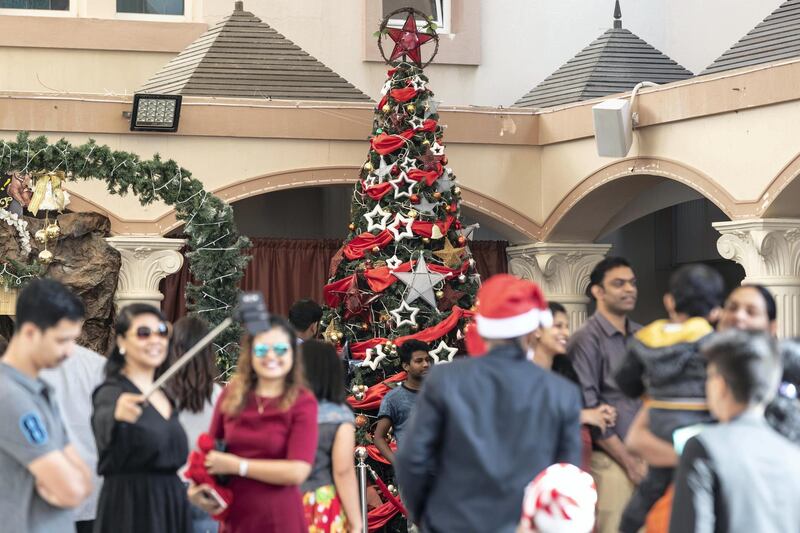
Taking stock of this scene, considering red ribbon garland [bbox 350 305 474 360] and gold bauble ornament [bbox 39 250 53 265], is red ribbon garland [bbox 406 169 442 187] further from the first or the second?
gold bauble ornament [bbox 39 250 53 265]

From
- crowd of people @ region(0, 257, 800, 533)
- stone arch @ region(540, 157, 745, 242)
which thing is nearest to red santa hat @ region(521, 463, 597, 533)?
crowd of people @ region(0, 257, 800, 533)

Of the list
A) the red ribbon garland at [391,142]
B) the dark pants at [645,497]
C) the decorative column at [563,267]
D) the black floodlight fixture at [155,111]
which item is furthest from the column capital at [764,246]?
the dark pants at [645,497]

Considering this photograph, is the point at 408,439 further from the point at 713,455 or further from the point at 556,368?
the point at 556,368

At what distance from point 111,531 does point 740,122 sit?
7.35 meters

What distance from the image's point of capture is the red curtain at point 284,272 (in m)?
14.2

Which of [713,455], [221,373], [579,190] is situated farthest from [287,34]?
[713,455]

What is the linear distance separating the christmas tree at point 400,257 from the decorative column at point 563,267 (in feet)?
9.11

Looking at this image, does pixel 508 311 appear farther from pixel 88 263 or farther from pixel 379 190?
pixel 88 263

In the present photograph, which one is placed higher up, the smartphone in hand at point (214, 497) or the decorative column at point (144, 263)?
the decorative column at point (144, 263)

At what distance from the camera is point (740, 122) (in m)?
11.5

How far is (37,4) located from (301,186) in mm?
3489

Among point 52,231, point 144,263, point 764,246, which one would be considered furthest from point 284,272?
point 764,246

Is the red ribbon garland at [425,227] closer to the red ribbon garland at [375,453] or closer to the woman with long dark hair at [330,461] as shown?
the red ribbon garland at [375,453]

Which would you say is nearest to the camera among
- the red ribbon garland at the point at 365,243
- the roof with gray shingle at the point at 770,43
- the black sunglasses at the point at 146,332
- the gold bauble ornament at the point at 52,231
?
the black sunglasses at the point at 146,332
